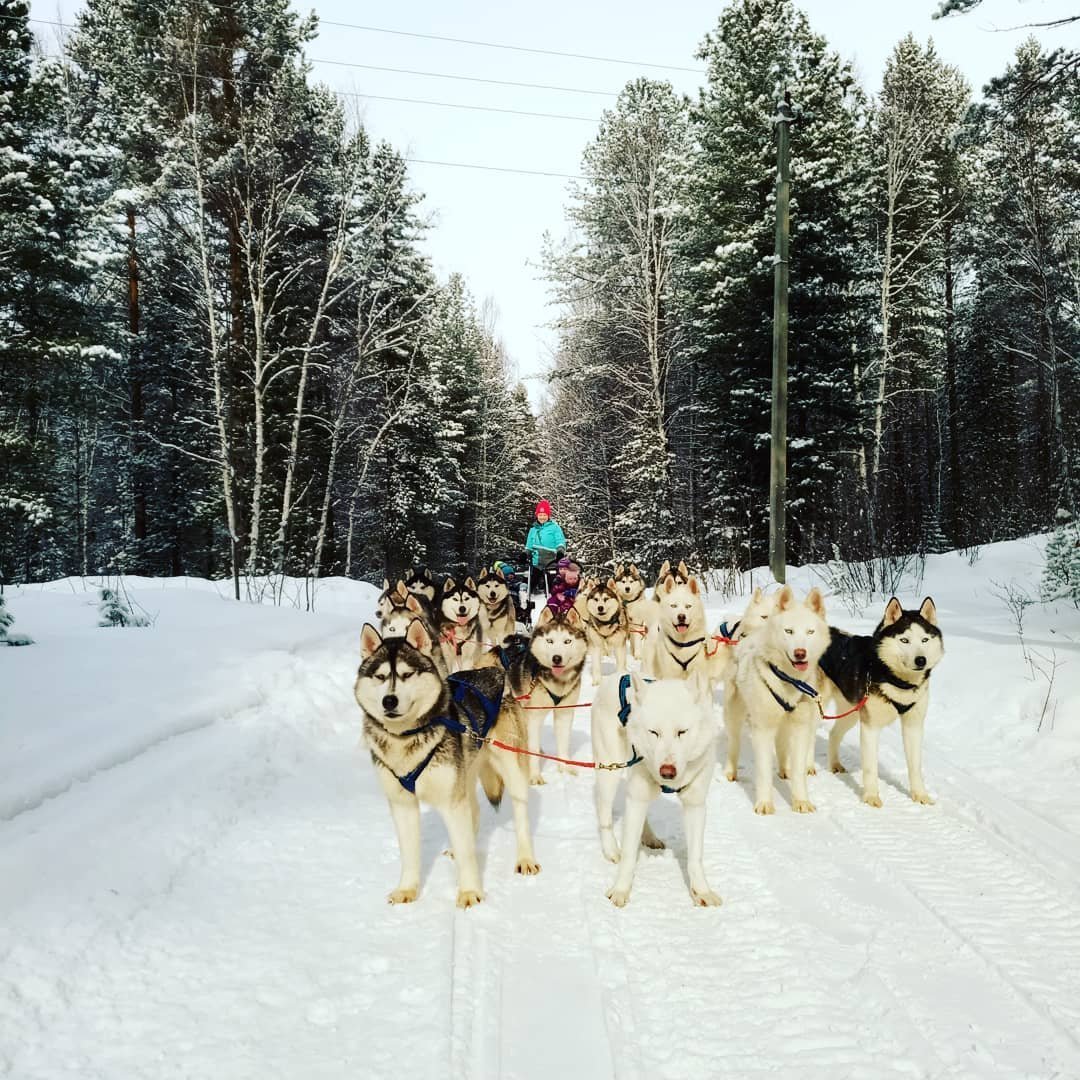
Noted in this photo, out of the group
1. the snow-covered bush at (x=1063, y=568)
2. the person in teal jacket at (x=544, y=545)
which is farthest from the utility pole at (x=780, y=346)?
the person in teal jacket at (x=544, y=545)

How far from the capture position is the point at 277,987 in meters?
2.62

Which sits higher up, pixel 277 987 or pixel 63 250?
pixel 63 250

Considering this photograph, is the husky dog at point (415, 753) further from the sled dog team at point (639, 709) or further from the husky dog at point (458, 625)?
the husky dog at point (458, 625)

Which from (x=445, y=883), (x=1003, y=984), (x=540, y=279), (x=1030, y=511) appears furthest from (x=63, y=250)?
(x=1030, y=511)

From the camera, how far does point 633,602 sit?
32.0 ft

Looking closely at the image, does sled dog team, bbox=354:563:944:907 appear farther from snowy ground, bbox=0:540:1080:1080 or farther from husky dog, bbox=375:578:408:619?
snowy ground, bbox=0:540:1080:1080

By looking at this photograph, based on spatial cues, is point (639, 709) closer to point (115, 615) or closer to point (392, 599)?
point (392, 599)

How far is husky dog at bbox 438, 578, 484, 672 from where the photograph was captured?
7.54m

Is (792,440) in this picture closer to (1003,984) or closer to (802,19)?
(802,19)

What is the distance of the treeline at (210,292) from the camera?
634 inches

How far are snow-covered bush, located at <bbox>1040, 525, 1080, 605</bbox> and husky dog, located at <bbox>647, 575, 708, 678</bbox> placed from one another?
515cm

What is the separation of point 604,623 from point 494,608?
1.37 m

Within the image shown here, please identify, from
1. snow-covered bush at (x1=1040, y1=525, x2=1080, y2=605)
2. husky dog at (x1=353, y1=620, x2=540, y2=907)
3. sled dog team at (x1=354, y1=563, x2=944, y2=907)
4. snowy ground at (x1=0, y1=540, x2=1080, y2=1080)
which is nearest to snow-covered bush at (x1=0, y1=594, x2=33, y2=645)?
snowy ground at (x1=0, y1=540, x2=1080, y2=1080)

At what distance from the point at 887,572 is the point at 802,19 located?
1619cm
